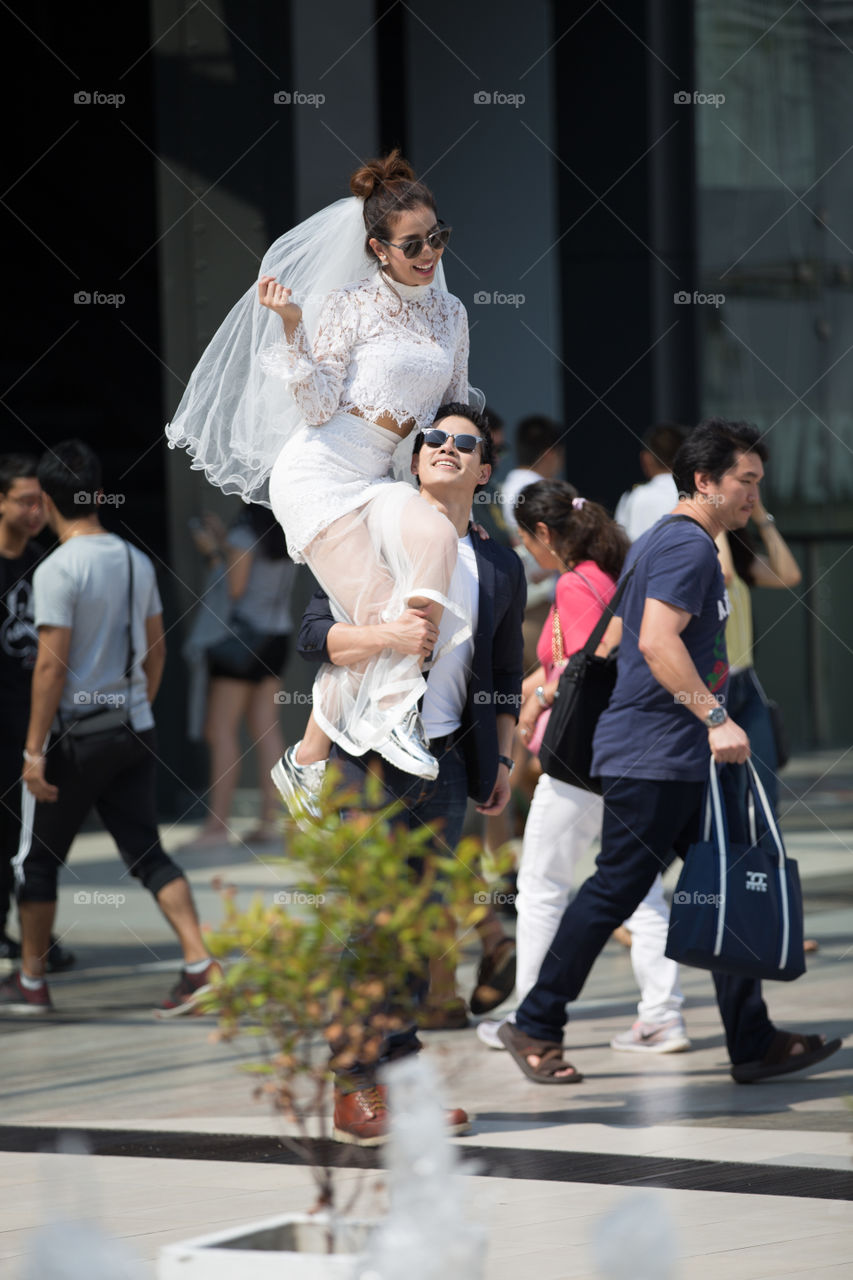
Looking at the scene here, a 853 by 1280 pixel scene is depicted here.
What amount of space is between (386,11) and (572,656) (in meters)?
7.16

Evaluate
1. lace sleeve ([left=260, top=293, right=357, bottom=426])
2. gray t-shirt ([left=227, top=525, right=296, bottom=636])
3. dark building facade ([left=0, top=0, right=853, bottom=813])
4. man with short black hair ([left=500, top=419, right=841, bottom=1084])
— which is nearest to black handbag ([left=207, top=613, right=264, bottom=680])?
gray t-shirt ([left=227, top=525, right=296, bottom=636])

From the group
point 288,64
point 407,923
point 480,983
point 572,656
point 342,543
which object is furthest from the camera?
point 288,64

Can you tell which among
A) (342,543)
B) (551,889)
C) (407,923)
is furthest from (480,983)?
(407,923)

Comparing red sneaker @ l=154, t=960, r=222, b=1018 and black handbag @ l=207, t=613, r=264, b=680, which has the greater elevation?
black handbag @ l=207, t=613, r=264, b=680

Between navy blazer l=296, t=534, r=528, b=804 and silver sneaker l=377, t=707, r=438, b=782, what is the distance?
0.25 metres

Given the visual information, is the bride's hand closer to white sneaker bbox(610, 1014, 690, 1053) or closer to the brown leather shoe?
the brown leather shoe

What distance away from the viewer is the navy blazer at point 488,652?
4883mm

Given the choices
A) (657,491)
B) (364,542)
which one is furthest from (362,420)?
(657,491)

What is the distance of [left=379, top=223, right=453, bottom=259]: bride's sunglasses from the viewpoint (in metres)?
4.67

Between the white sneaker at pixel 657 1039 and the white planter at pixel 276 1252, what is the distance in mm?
3454

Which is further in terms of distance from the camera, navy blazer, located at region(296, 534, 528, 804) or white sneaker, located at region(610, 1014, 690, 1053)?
white sneaker, located at region(610, 1014, 690, 1053)

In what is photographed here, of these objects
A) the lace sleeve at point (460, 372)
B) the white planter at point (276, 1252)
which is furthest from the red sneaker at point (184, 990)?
the white planter at point (276, 1252)

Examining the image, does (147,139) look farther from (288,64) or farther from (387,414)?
(387,414)

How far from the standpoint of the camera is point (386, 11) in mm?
11812
